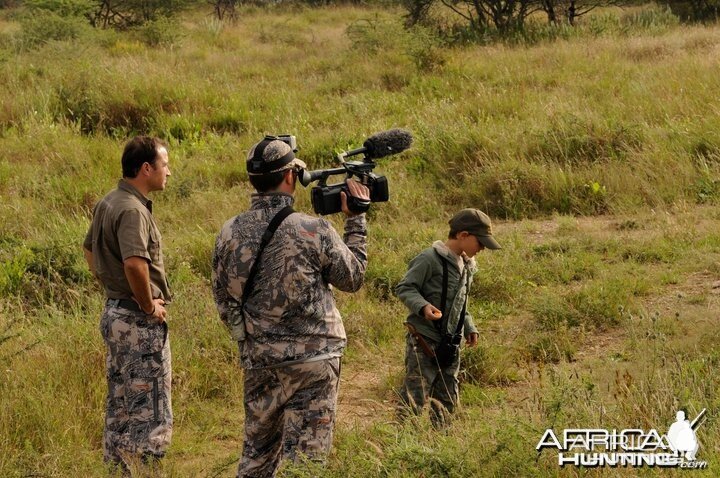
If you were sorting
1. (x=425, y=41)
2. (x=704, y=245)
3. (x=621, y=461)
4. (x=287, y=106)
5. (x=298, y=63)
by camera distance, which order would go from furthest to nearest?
(x=298, y=63) < (x=425, y=41) < (x=287, y=106) < (x=704, y=245) < (x=621, y=461)

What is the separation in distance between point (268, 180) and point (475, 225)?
1.32 metres

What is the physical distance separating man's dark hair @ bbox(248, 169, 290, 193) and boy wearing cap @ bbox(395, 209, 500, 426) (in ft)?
3.86

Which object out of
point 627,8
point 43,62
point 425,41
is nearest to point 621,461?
point 425,41

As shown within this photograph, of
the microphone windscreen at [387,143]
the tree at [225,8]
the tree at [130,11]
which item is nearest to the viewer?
the microphone windscreen at [387,143]

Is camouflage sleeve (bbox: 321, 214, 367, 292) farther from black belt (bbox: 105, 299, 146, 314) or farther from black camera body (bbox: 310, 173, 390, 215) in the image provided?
black belt (bbox: 105, 299, 146, 314)

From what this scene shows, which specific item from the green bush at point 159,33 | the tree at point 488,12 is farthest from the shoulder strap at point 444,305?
the green bush at point 159,33

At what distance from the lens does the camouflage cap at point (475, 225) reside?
4.80m

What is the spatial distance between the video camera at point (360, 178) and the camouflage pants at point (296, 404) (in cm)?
65

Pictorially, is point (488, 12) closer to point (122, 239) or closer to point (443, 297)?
point (443, 297)

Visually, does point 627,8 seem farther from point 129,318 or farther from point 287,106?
point 129,318

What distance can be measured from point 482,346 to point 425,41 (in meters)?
9.35

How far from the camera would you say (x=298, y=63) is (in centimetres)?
1664

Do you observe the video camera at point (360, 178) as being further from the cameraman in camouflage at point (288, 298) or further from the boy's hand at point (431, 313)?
the boy's hand at point (431, 313)

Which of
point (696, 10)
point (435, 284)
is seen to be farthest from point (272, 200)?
point (696, 10)
